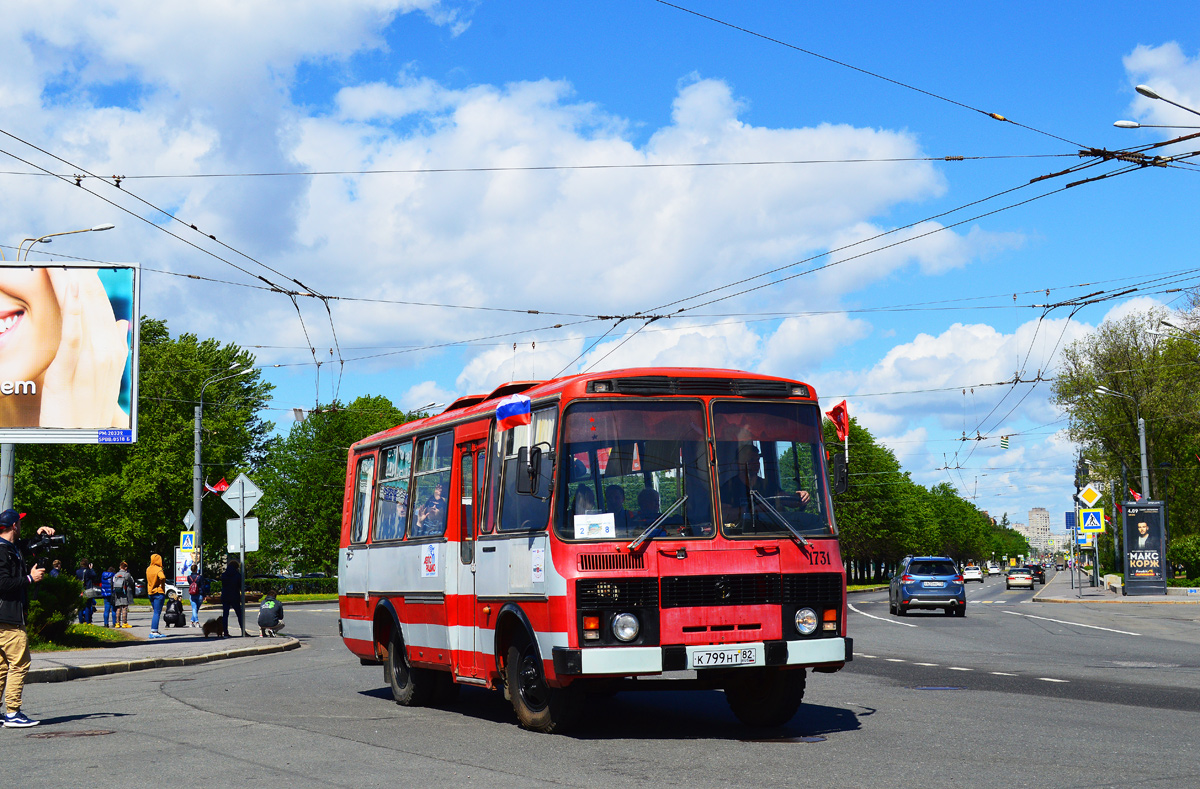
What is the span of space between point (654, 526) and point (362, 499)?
6531mm

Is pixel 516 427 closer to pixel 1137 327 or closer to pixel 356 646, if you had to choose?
pixel 356 646

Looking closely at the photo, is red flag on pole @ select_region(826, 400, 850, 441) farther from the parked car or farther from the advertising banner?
the parked car

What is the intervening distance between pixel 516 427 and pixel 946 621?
78.4ft

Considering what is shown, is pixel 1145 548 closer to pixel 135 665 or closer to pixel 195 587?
pixel 195 587

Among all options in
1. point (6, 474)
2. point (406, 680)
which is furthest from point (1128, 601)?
point (406, 680)

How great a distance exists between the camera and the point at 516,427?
455 inches

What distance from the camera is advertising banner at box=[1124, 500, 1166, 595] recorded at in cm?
4378

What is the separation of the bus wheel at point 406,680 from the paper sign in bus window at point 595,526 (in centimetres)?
436

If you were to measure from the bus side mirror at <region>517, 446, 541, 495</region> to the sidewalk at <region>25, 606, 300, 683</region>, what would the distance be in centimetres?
1030

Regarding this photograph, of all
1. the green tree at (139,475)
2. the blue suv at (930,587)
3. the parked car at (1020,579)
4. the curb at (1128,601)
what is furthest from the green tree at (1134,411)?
the green tree at (139,475)

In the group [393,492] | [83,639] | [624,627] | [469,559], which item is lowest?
[83,639]

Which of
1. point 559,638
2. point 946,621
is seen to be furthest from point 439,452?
point 946,621

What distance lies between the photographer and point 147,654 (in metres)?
22.0

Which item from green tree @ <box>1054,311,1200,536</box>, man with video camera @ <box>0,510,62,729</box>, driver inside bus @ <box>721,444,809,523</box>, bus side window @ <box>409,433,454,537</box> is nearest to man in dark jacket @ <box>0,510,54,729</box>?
man with video camera @ <box>0,510,62,729</box>
